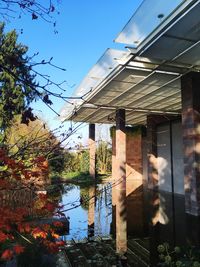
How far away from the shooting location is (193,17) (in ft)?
17.3

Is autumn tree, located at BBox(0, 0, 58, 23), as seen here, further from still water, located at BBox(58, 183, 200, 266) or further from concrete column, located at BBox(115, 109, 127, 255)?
still water, located at BBox(58, 183, 200, 266)

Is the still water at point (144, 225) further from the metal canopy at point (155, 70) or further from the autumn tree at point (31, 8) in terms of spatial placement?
the metal canopy at point (155, 70)

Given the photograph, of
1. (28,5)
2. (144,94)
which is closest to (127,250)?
(28,5)

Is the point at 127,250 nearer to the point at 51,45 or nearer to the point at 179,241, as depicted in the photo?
the point at 179,241

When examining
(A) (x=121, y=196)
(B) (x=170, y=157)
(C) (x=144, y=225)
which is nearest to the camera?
(C) (x=144, y=225)

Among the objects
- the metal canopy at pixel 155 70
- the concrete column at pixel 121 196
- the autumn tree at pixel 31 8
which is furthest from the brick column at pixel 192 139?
the autumn tree at pixel 31 8

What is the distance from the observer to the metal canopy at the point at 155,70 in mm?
5779

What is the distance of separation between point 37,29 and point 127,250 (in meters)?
4.01

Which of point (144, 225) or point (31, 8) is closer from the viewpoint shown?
point (31, 8)

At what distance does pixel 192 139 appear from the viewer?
26.0ft

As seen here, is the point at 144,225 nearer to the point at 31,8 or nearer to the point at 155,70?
the point at 155,70

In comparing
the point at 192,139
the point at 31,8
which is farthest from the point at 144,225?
the point at 31,8

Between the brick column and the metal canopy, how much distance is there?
1.52ft

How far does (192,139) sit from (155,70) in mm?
2143
